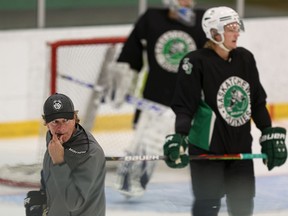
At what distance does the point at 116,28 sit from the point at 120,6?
302 millimetres

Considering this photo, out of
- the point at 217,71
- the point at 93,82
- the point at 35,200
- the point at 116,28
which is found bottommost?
the point at 35,200

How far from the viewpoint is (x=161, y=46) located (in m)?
7.01

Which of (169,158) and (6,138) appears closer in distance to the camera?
(169,158)

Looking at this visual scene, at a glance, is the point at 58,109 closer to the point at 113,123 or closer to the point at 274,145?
the point at 274,145

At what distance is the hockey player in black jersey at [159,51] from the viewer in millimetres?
6988

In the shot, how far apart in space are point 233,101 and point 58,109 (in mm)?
1330

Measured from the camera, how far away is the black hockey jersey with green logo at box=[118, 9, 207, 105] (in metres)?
7.00

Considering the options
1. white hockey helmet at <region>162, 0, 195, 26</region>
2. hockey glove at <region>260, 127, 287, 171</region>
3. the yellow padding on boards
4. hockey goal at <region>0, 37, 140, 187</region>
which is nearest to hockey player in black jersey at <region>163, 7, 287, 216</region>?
hockey glove at <region>260, 127, 287, 171</region>

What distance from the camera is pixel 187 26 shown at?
7016mm

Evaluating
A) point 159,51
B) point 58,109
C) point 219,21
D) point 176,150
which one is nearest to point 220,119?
point 176,150

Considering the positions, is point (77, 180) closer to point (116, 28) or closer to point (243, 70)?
point (243, 70)

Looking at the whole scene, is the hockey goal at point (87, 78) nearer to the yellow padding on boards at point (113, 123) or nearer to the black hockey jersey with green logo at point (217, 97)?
the yellow padding on boards at point (113, 123)

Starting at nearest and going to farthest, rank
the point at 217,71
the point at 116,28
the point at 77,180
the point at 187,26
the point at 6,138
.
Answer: the point at 77,180 → the point at 217,71 → the point at 187,26 → the point at 6,138 → the point at 116,28

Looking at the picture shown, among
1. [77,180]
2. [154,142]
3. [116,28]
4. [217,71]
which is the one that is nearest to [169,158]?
[217,71]
